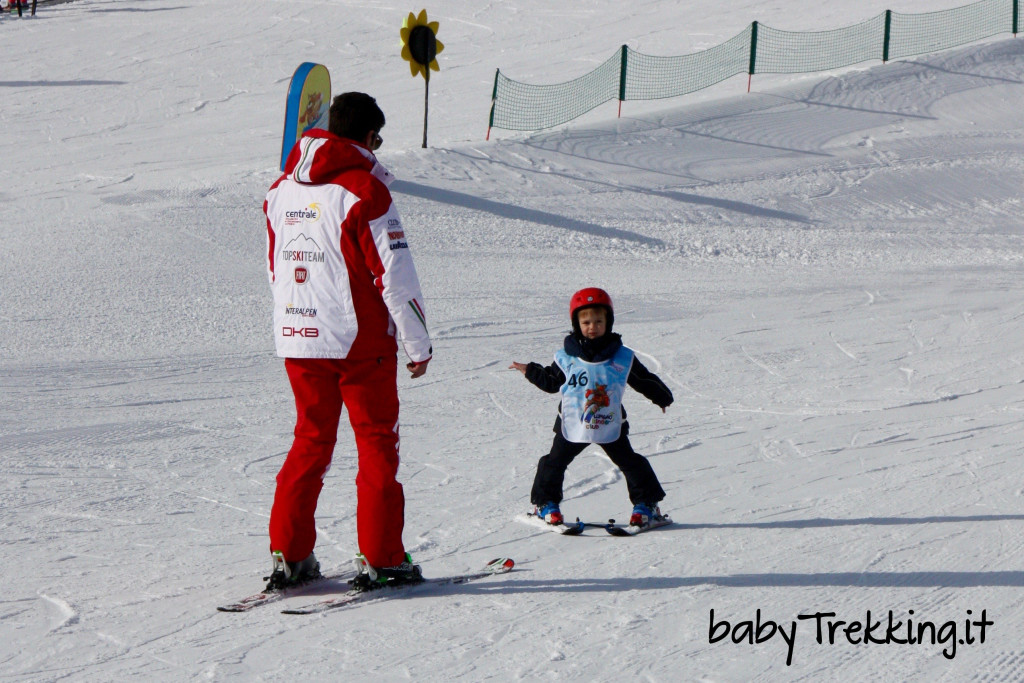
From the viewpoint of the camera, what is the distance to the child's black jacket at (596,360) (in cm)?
430

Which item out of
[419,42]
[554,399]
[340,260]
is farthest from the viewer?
[419,42]

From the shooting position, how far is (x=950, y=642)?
11.0ft

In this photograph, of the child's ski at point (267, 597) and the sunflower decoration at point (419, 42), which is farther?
the sunflower decoration at point (419, 42)

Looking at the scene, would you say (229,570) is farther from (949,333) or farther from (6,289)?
(949,333)

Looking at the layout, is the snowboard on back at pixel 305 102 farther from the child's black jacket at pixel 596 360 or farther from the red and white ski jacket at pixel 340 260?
the red and white ski jacket at pixel 340 260

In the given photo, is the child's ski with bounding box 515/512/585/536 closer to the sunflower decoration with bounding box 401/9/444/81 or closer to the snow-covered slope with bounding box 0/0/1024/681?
the snow-covered slope with bounding box 0/0/1024/681

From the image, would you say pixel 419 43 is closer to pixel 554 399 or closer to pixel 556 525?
pixel 554 399

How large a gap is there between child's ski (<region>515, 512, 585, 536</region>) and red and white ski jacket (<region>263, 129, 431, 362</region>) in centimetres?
122

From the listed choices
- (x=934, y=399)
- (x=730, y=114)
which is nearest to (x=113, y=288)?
(x=934, y=399)

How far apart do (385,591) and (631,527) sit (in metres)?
1.18

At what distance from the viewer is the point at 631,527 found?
177 inches

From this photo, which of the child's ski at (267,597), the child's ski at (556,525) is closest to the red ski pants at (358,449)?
the child's ski at (267,597)

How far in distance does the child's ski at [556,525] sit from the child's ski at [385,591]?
40cm

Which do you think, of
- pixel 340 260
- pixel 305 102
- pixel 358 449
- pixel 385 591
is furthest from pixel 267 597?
pixel 305 102
